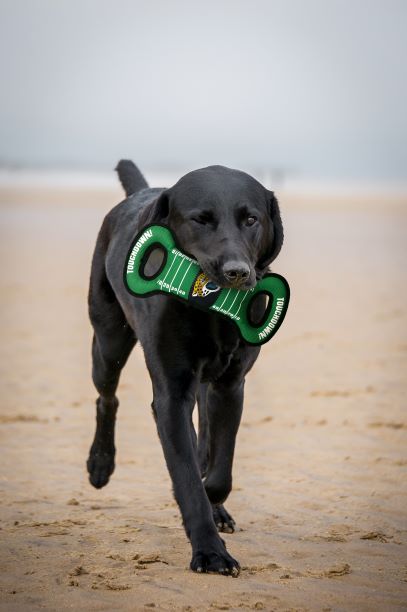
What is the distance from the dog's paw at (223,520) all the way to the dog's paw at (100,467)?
88 centimetres

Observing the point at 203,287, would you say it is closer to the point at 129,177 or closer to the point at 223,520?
the point at 223,520

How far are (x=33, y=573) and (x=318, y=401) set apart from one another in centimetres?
416

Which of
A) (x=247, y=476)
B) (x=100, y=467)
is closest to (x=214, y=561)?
(x=100, y=467)

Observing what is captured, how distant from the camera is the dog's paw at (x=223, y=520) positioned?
4809 mm

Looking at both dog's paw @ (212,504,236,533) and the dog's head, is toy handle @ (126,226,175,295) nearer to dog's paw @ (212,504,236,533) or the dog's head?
the dog's head

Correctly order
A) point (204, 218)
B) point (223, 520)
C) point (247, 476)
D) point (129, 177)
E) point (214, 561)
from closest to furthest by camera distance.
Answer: point (214, 561) < point (204, 218) < point (223, 520) < point (247, 476) < point (129, 177)

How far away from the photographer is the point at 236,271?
393 centimetres

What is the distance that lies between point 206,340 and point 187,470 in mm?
542

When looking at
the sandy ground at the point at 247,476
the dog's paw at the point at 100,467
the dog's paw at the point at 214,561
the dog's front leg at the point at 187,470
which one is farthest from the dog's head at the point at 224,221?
the dog's paw at the point at 100,467

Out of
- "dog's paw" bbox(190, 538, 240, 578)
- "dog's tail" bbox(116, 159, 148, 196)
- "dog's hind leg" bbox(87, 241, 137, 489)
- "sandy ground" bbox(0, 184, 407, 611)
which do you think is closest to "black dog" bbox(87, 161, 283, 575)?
"dog's paw" bbox(190, 538, 240, 578)

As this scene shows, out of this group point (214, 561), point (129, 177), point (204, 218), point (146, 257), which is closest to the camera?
point (214, 561)

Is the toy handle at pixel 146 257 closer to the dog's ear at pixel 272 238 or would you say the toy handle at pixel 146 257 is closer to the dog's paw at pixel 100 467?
the dog's ear at pixel 272 238

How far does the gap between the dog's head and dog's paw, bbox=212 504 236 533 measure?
120 centimetres

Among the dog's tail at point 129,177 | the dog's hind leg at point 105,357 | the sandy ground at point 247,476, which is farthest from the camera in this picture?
the dog's tail at point 129,177
